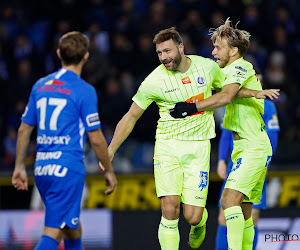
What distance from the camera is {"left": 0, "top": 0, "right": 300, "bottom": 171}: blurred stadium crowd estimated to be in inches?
458

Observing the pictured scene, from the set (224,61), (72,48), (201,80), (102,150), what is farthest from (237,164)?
(72,48)

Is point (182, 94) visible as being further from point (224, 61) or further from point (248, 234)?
point (248, 234)

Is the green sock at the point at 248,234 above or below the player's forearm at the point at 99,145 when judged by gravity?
below

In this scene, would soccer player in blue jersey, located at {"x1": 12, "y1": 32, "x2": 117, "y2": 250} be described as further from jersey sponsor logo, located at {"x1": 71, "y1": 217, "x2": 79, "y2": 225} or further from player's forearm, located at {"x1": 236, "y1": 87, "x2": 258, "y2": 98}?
player's forearm, located at {"x1": 236, "y1": 87, "x2": 258, "y2": 98}

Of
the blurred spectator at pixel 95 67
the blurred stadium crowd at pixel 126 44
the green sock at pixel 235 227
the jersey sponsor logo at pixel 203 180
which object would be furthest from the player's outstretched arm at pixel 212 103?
the blurred spectator at pixel 95 67

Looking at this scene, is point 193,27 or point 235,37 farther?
point 193,27

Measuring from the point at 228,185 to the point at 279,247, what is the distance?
158cm

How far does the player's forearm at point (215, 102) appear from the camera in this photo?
20.7 ft

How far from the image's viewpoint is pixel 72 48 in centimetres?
547

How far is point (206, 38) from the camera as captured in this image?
12.6m

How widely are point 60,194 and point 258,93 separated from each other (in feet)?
6.64

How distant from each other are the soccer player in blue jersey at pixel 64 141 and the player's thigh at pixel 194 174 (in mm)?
1148

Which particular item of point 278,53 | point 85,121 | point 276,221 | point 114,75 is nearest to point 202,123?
point 85,121

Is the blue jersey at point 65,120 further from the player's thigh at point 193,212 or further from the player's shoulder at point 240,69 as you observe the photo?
the player's shoulder at point 240,69
